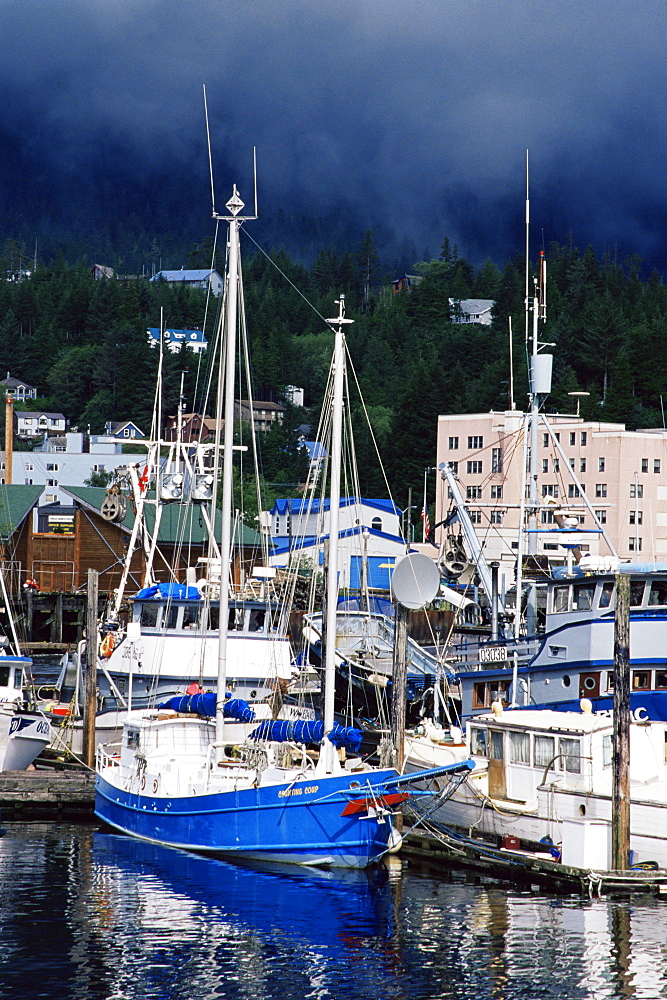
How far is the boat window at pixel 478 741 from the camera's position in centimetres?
3309

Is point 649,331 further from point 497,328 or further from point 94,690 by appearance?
point 94,690

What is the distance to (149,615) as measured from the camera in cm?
4731

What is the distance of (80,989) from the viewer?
72.5ft

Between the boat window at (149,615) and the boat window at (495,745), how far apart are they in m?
17.9

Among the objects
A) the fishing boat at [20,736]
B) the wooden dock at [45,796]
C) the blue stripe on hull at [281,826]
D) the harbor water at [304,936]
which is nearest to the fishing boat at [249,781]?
the blue stripe on hull at [281,826]

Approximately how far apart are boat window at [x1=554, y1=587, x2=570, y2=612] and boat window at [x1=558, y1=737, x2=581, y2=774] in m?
10.3

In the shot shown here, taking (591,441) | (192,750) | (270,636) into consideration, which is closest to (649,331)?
(591,441)

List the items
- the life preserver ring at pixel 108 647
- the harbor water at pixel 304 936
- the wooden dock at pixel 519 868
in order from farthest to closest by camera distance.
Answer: the life preserver ring at pixel 108 647 < the wooden dock at pixel 519 868 < the harbor water at pixel 304 936

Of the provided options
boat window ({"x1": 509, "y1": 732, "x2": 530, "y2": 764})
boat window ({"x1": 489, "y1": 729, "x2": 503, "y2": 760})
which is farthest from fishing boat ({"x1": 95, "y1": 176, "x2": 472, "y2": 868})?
boat window ({"x1": 509, "y1": 732, "x2": 530, "y2": 764})

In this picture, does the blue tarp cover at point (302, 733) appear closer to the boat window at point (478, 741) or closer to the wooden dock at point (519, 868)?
the wooden dock at point (519, 868)

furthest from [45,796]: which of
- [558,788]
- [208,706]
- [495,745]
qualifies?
[558,788]

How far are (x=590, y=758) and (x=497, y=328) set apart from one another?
156 m

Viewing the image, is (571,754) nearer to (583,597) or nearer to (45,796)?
(583,597)

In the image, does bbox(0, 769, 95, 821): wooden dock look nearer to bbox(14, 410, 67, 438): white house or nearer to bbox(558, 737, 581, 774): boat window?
bbox(558, 737, 581, 774): boat window
